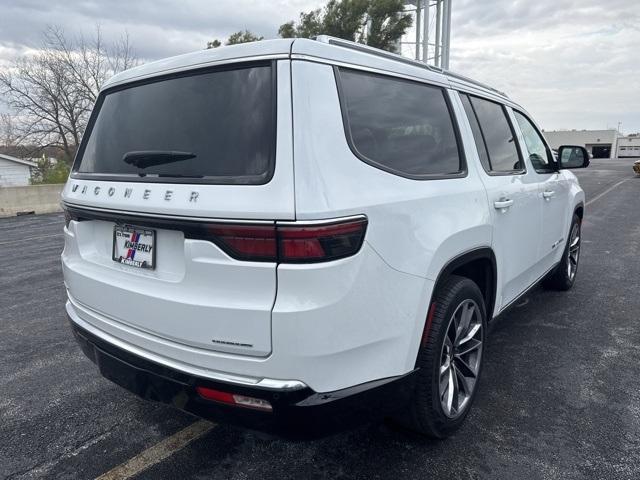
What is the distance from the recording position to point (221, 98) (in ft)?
6.50

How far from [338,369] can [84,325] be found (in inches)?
58.4

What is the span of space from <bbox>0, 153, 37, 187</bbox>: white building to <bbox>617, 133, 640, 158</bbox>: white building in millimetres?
86441

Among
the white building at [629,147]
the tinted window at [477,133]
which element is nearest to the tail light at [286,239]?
the tinted window at [477,133]

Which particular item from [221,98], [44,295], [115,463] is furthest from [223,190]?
[44,295]

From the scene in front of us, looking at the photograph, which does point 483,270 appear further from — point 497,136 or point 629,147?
point 629,147

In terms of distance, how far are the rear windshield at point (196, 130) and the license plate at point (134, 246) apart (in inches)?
9.8

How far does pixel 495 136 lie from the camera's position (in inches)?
129

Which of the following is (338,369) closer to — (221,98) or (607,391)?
(221,98)

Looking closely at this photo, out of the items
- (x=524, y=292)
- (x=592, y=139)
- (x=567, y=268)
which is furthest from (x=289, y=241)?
(x=592, y=139)

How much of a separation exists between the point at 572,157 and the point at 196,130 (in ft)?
12.8

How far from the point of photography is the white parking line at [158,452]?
7.63 ft

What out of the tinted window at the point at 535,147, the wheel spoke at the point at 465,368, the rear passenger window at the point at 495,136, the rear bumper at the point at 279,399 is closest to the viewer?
the rear bumper at the point at 279,399

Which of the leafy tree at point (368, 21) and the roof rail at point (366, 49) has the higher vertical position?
the leafy tree at point (368, 21)

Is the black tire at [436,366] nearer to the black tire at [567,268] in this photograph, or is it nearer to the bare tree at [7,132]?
the black tire at [567,268]
